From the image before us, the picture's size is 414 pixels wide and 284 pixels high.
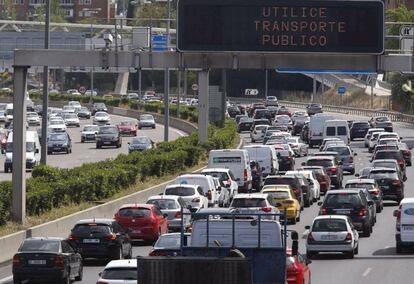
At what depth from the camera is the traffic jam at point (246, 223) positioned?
23.5 metres

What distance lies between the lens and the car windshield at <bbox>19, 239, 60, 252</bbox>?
30734 millimetres

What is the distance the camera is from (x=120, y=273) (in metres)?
25.8

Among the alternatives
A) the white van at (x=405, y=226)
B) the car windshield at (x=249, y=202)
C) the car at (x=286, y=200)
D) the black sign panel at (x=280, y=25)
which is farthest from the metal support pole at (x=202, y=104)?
the white van at (x=405, y=226)

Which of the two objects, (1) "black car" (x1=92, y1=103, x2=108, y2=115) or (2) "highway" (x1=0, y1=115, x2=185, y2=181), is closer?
(2) "highway" (x1=0, y1=115, x2=185, y2=181)

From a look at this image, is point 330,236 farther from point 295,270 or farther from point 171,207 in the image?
point 295,270

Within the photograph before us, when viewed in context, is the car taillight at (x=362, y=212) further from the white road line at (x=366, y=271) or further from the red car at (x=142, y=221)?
the white road line at (x=366, y=271)

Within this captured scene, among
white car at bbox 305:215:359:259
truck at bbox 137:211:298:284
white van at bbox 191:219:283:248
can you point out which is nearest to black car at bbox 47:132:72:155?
white car at bbox 305:215:359:259

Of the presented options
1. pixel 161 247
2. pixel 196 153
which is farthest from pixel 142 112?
pixel 161 247

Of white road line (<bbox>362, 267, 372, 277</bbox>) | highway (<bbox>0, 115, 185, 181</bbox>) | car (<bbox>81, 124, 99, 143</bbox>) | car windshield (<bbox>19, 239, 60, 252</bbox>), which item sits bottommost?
highway (<bbox>0, 115, 185, 181</bbox>)

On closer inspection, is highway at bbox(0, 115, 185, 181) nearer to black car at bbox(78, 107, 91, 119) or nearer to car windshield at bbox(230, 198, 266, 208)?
black car at bbox(78, 107, 91, 119)

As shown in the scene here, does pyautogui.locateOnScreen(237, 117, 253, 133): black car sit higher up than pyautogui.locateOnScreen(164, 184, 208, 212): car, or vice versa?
pyautogui.locateOnScreen(164, 184, 208, 212): car

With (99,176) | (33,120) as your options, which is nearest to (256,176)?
(99,176)

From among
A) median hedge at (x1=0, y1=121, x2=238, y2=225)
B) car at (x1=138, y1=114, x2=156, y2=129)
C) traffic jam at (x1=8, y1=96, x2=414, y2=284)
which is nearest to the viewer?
traffic jam at (x1=8, y1=96, x2=414, y2=284)

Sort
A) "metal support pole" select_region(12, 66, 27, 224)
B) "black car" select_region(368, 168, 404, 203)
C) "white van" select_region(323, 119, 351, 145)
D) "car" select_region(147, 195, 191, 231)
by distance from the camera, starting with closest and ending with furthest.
Result: "metal support pole" select_region(12, 66, 27, 224) < "car" select_region(147, 195, 191, 231) < "black car" select_region(368, 168, 404, 203) < "white van" select_region(323, 119, 351, 145)
